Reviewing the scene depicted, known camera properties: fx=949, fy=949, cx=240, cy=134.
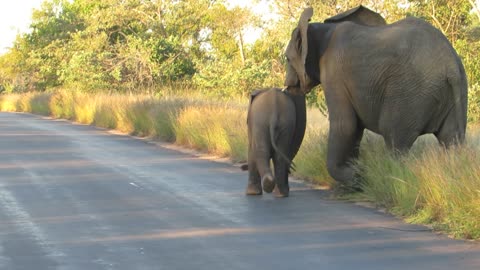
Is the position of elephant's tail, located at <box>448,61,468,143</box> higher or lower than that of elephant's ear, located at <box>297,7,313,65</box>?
lower

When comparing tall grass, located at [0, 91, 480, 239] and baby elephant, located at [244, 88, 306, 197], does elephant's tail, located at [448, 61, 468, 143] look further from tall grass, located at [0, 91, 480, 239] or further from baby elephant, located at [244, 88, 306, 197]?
baby elephant, located at [244, 88, 306, 197]

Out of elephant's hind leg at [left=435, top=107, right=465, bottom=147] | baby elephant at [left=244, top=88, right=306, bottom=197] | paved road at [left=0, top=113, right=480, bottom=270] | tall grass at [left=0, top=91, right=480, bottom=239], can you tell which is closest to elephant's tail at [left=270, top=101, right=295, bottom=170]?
baby elephant at [left=244, top=88, right=306, bottom=197]

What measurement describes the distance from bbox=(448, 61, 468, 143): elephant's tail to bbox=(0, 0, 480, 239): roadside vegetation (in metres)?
0.30

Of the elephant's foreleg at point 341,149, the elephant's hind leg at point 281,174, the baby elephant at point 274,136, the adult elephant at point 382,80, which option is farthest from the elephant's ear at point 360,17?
the elephant's hind leg at point 281,174

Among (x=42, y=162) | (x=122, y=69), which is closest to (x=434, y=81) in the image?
(x=42, y=162)

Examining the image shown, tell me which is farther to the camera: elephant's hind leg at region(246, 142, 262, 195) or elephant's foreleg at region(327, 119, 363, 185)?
elephant's hind leg at region(246, 142, 262, 195)

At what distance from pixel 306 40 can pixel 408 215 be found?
2.82m

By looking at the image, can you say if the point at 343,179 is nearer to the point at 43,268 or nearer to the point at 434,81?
the point at 434,81

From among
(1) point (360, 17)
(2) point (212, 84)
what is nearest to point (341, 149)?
(1) point (360, 17)

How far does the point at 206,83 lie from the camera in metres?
36.0

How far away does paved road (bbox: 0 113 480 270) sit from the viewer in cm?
788

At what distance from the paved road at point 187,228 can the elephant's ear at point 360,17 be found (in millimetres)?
2327

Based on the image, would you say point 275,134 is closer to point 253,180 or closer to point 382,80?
point 253,180

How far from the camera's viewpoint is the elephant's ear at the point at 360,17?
12.5 meters
